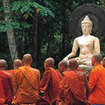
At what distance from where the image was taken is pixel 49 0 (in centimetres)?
1373

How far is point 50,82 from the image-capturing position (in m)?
6.89

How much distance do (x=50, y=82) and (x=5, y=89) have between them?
115cm

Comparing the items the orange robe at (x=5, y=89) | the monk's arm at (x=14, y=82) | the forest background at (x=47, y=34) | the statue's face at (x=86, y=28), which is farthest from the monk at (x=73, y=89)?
the forest background at (x=47, y=34)

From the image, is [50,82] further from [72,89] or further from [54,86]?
[72,89]

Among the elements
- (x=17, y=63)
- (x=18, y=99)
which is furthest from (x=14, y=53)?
(x=18, y=99)

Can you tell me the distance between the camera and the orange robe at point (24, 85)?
642cm

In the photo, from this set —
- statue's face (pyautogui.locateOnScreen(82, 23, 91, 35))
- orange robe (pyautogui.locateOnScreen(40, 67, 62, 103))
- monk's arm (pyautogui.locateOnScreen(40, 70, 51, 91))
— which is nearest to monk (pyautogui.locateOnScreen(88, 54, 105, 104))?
orange robe (pyautogui.locateOnScreen(40, 67, 62, 103))

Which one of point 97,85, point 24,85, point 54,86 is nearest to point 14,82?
point 24,85

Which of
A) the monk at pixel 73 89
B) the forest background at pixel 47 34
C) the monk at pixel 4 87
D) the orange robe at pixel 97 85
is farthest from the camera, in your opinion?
the forest background at pixel 47 34

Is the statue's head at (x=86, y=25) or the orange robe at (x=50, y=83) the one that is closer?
the orange robe at (x=50, y=83)

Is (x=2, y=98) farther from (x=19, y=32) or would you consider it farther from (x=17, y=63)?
(x=19, y=32)

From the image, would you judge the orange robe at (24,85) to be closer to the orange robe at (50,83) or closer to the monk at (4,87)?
the monk at (4,87)

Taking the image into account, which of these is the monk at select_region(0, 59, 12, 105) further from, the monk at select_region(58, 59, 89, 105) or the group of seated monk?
the monk at select_region(58, 59, 89, 105)

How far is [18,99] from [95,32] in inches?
197
